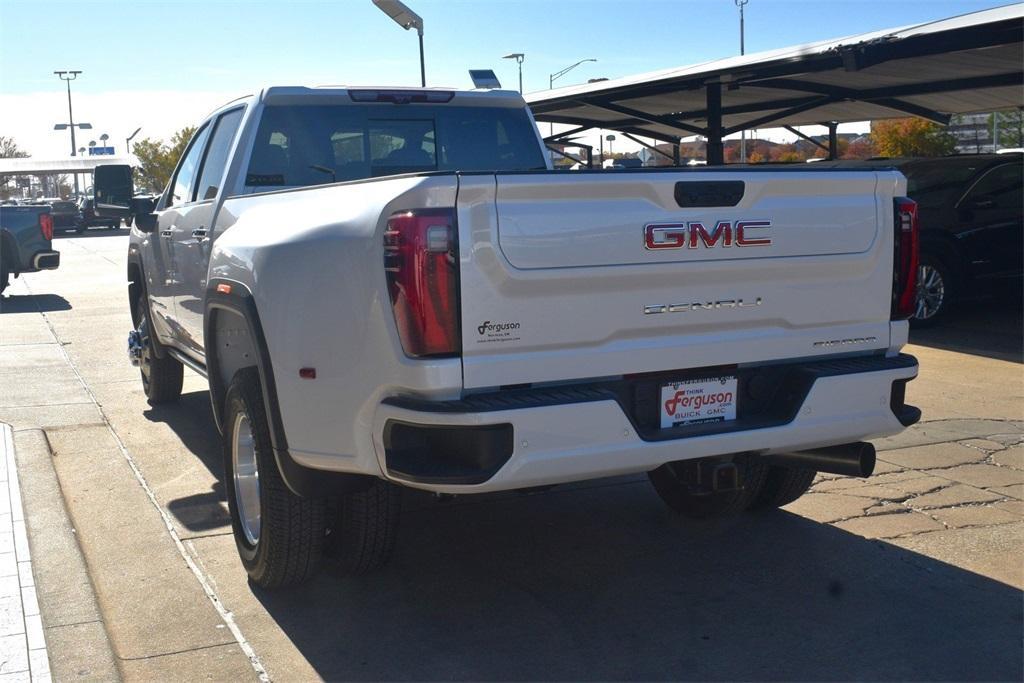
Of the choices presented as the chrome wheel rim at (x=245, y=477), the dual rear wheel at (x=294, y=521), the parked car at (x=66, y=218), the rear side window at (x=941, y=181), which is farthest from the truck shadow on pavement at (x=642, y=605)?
the parked car at (x=66, y=218)

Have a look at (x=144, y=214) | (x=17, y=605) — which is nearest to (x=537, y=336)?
(x=17, y=605)

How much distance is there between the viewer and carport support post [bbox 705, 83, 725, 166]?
17406 mm

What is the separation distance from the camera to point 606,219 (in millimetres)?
3908

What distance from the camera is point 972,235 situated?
12039mm

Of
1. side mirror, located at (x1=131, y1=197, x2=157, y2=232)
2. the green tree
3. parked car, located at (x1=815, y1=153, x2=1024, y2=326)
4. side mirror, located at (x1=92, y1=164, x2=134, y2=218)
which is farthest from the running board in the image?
the green tree

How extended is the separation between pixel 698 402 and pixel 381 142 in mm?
2930

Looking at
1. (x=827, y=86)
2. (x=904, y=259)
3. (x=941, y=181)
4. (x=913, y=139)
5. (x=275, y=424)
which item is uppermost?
(x=913, y=139)

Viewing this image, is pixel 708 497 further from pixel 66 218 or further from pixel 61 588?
pixel 66 218

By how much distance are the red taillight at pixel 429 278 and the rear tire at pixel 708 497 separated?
2.00m

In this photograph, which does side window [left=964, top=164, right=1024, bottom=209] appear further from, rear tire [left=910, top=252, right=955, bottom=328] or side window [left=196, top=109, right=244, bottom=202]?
side window [left=196, top=109, right=244, bottom=202]

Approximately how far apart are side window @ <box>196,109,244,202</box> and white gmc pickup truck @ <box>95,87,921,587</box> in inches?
54.4

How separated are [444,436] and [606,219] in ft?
3.02

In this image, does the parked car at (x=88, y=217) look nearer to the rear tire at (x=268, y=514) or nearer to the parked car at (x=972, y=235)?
the parked car at (x=972, y=235)

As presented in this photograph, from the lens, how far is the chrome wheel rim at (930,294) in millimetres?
12070
